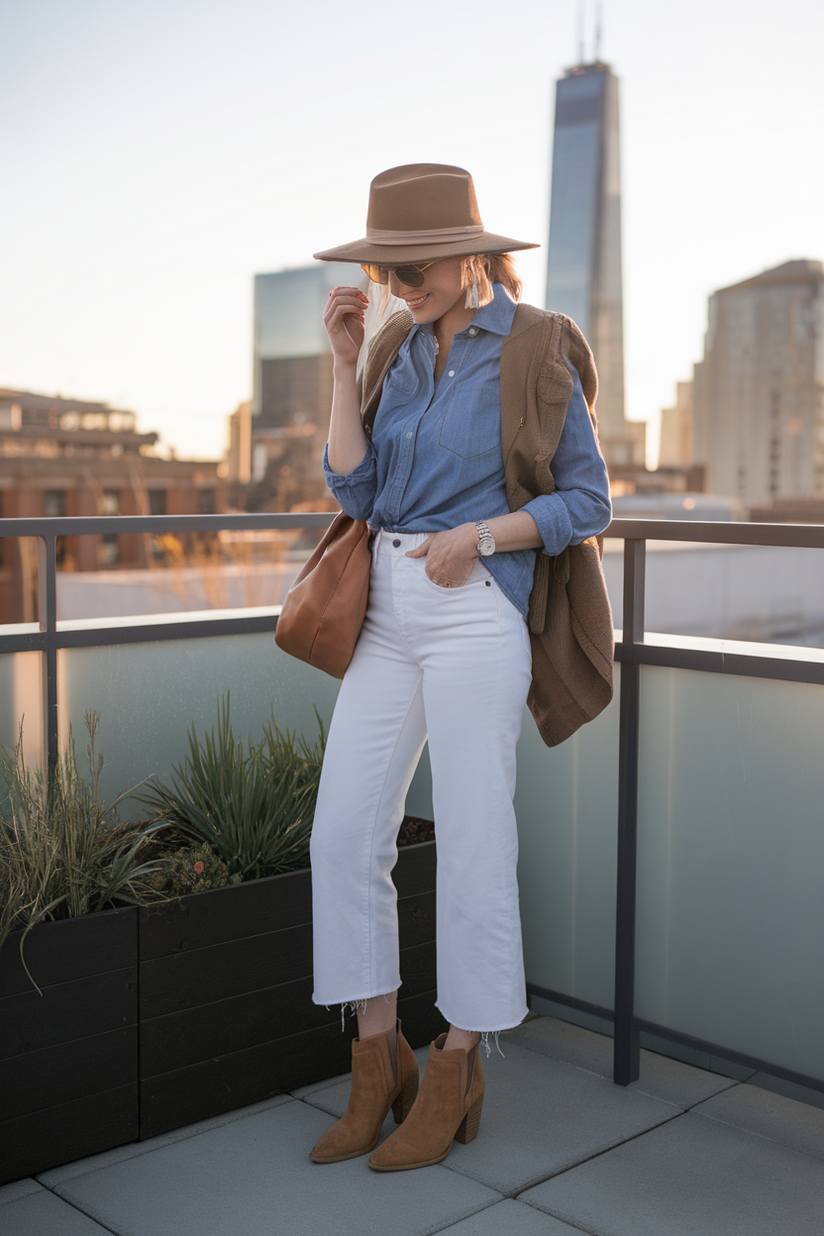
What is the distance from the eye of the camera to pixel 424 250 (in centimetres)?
192

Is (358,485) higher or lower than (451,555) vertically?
higher

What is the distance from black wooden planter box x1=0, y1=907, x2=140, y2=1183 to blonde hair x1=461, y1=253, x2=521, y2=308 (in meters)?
1.23

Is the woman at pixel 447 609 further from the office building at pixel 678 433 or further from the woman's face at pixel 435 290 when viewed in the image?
the office building at pixel 678 433

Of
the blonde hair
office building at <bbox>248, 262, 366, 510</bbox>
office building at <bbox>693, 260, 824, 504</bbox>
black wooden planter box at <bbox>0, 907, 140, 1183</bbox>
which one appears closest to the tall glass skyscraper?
office building at <bbox>693, 260, 824, 504</bbox>

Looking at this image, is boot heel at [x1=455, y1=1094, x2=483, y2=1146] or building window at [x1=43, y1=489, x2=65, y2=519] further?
building window at [x1=43, y1=489, x2=65, y2=519]

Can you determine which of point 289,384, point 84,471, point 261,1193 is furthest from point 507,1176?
point 289,384

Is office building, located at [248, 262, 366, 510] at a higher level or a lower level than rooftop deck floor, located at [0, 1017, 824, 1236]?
higher

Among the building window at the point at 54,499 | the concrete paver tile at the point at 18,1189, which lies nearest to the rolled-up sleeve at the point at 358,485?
the concrete paver tile at the point at 18,1189

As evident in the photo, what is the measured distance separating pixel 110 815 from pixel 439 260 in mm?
1254

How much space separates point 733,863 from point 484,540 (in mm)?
883

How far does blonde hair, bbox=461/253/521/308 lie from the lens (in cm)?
199

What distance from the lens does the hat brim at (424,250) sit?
1905 millimetres

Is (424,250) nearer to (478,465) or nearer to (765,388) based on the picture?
(478,465)

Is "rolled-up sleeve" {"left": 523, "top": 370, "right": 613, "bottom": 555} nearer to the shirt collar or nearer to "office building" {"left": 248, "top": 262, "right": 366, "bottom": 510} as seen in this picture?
the shirt collar
